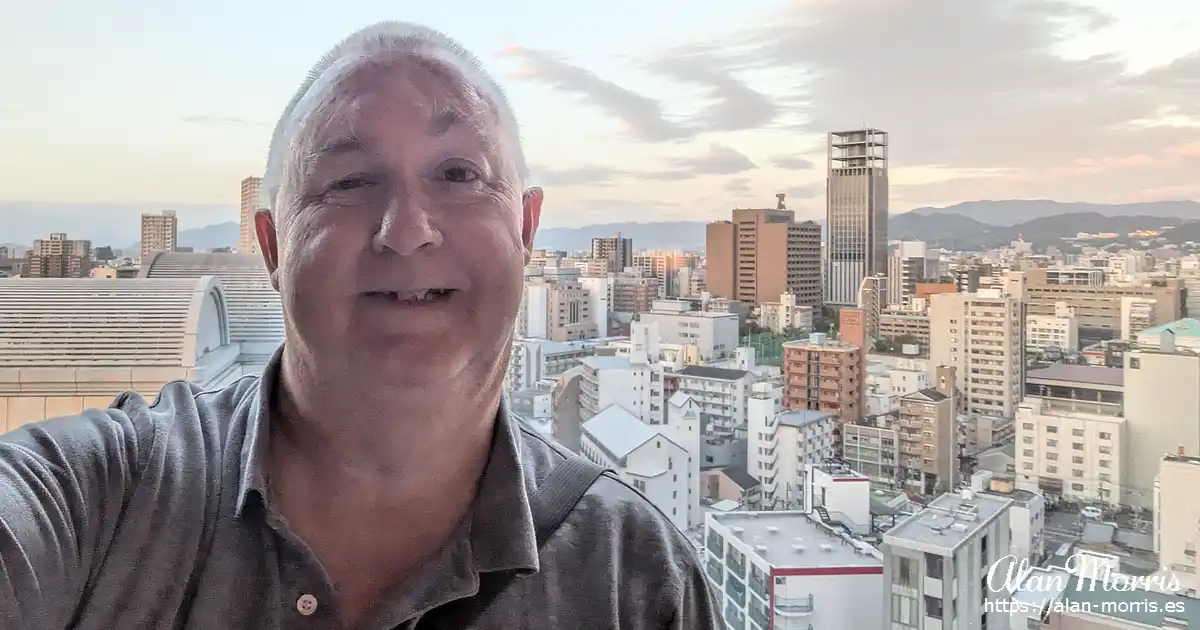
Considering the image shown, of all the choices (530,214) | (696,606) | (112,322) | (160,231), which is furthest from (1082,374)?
(160,231)

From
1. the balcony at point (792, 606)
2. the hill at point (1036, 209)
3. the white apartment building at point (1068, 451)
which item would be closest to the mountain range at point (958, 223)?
the hill at point (1036, 209)

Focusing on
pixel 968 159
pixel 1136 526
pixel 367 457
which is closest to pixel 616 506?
pixel 367 457

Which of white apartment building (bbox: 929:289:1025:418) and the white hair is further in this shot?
white apartment building (bbox: 929:289:1025:418)

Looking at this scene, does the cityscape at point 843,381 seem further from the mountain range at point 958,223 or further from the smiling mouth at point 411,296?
the smiling mouth at point 411,296

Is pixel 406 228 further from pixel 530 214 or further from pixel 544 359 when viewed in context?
pixel 544 359

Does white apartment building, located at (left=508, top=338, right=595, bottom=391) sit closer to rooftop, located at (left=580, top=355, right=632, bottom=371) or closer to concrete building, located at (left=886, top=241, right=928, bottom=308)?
rooftop, located at (left=580, top=355, right=632, bottom=371)

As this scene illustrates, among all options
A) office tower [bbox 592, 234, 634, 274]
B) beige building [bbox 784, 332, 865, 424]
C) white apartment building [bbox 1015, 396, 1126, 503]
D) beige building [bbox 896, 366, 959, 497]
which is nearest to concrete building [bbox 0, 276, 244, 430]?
office tower [bbox 592, 234, 634, 274]
